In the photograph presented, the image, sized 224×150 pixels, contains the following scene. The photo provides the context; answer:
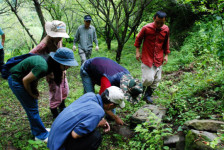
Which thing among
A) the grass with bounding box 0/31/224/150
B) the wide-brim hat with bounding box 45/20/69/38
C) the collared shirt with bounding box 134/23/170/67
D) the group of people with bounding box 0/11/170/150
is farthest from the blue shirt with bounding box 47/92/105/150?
the collared shirt with bounding box 134/23/170/67

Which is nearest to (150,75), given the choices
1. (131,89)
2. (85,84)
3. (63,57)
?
(85,84)

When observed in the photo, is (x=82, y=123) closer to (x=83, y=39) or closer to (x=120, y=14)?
(x=83, y=39)

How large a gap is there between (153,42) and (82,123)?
293cm

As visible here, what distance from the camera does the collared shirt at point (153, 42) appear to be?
4.09 meters

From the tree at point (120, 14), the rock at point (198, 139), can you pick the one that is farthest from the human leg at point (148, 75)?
the tree at point (120, 14)

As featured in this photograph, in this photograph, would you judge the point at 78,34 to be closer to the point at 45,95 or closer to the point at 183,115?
the point at 45,95

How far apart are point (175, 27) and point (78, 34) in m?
6.98

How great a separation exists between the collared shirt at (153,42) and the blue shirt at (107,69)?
1499 millimetres

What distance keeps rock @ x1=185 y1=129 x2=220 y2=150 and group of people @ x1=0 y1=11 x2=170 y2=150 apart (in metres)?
0.90

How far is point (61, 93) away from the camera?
3602 millimetres

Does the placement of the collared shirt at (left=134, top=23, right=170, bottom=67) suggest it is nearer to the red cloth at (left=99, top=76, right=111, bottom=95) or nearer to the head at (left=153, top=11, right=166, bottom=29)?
the head at (left=153, top=11, right=166, bottom=29)

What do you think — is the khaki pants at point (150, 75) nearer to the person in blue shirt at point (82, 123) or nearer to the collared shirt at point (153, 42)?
the collared shirt at point (153, 42)

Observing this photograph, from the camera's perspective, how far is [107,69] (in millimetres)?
2826

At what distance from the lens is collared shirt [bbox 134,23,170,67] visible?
161 inches
